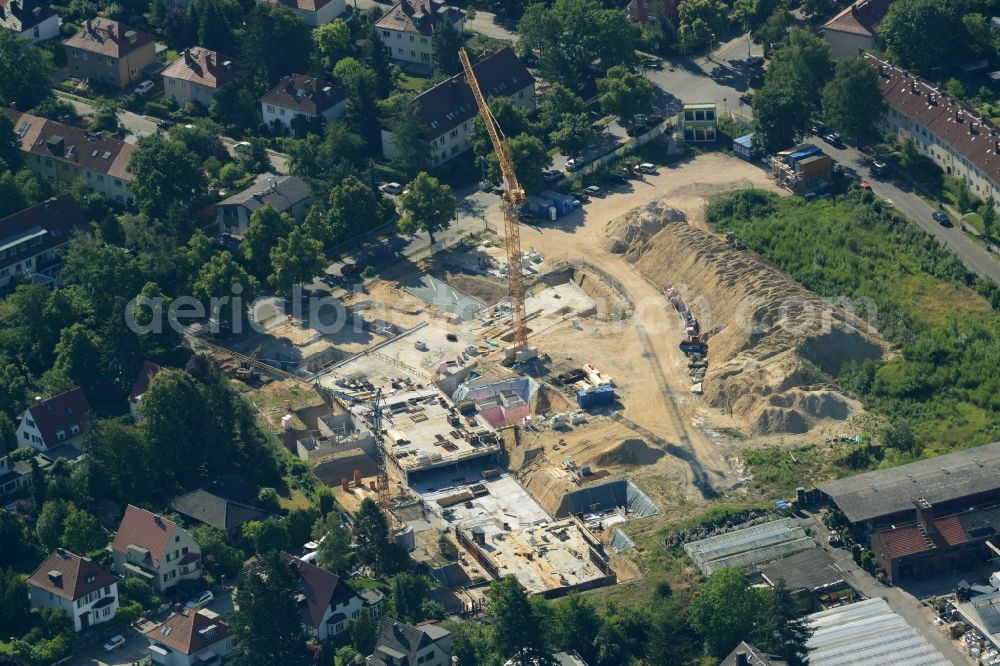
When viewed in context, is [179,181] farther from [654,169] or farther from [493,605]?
[493,605]

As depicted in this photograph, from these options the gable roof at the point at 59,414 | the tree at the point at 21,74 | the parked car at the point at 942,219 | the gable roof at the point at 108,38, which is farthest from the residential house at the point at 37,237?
the parked car at the point at 942,219

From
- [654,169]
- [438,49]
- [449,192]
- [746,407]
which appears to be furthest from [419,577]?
[438,49]

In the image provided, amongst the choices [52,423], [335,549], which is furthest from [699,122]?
[335,549]

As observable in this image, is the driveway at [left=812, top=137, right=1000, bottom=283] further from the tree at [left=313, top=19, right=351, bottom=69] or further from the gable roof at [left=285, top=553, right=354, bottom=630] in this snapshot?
the gable roof at [left=285, top=553, right=354, bottom=630]

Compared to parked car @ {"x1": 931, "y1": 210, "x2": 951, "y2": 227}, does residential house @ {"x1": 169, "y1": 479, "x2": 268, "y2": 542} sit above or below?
below

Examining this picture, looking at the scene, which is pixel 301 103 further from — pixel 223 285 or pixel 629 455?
pixel 629 455

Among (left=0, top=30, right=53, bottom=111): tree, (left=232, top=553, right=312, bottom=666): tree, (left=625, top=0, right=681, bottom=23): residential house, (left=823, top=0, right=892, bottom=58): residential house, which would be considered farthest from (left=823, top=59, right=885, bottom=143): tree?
(left=232, top=553, right=312, bottom=666): tree

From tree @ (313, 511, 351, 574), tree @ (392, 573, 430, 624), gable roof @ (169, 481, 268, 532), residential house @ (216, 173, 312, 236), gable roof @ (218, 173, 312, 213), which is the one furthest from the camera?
gable roof @ (218, 173, 312, 213)
